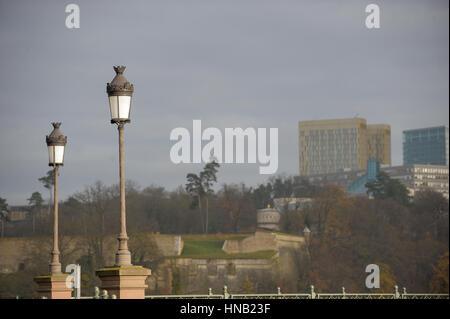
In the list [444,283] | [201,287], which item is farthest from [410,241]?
[201,287]

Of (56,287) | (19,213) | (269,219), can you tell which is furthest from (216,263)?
(56,287)

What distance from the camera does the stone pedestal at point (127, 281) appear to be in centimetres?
1653

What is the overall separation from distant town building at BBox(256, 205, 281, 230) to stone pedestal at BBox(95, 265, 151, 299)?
394 feet

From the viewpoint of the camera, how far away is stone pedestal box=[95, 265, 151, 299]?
16531mm

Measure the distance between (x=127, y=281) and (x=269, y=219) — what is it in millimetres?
121598

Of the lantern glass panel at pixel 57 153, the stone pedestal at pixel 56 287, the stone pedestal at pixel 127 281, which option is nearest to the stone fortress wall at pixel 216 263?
the lantern glass panel at pixel 57 153

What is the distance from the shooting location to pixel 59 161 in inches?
945

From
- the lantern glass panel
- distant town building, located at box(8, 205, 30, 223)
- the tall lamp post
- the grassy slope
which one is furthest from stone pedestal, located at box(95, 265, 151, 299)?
distant town building, located at box(8, 205, 30, 223)

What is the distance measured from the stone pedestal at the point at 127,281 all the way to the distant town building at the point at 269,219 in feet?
394

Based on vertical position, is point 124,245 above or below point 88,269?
above

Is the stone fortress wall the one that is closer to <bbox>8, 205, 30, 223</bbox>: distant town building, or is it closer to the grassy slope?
the grassy slope

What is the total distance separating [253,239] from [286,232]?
11723mm

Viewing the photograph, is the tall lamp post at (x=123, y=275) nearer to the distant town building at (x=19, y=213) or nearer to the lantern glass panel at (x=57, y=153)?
the lantern glass panel at (x=57, y=153)
